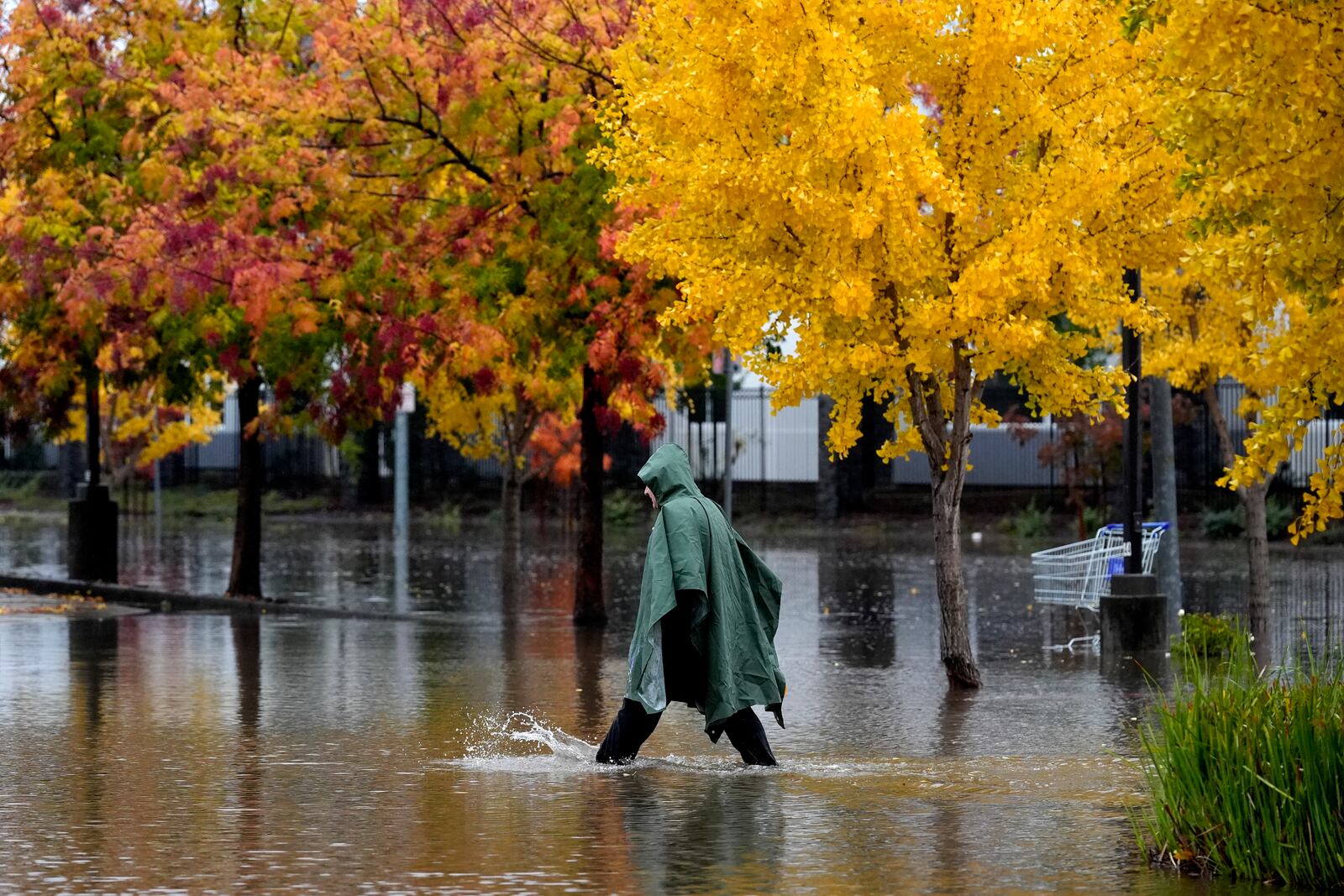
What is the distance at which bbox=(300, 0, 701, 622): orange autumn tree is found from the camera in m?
20.6

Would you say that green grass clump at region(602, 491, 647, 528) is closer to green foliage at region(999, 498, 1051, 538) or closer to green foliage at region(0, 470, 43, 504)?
green foliage at region(999, 498, 1051, 538)

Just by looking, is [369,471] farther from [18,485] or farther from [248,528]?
[248,528]

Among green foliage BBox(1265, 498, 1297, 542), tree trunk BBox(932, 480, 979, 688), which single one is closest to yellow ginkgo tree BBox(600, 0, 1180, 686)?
tree trunk BBox(932, 480, 979, 688)

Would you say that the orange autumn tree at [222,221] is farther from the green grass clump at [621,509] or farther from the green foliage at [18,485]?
the green foliage at [18,485]

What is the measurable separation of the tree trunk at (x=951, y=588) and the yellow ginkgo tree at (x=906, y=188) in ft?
0.08

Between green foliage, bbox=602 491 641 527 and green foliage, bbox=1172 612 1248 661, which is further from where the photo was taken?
green foliage, bbox=602 491 641 527

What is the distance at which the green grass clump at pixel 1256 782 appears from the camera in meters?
8.15

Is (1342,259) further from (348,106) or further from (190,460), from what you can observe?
(190,460)

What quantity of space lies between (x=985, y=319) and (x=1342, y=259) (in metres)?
4.64

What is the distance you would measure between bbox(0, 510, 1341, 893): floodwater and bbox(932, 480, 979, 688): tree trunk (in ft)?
1.16

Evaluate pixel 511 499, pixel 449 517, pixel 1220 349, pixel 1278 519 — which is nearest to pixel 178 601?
pixel 1220 349

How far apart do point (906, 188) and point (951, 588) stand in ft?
11.0

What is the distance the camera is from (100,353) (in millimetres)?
25047

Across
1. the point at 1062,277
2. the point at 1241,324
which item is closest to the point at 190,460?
the point at 1241,324
